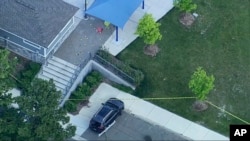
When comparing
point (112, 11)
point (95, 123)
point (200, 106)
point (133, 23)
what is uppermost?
point (133, 23)

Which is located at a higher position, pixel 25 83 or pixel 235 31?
pixel 235 31

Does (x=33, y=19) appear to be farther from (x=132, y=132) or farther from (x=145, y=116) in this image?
(x=132, y=132)

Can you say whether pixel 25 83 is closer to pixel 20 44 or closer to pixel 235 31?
pixel 20 44

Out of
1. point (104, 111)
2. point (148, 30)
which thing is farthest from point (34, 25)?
point (148, 30)

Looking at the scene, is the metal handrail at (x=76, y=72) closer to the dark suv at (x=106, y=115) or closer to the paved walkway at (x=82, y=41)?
the paved walkway at (x=82, y=41)

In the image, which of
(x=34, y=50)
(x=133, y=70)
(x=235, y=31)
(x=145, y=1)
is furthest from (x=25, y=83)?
(x=235, y=31)

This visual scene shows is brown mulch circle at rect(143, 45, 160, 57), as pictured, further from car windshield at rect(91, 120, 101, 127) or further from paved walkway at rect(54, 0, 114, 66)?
car windshield at rect(91, 120, 101, 127)

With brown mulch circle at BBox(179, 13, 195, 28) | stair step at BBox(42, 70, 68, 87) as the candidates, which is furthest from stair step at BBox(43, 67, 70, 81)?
brown mulch circle at BBox(179, 13, 195, 28)
